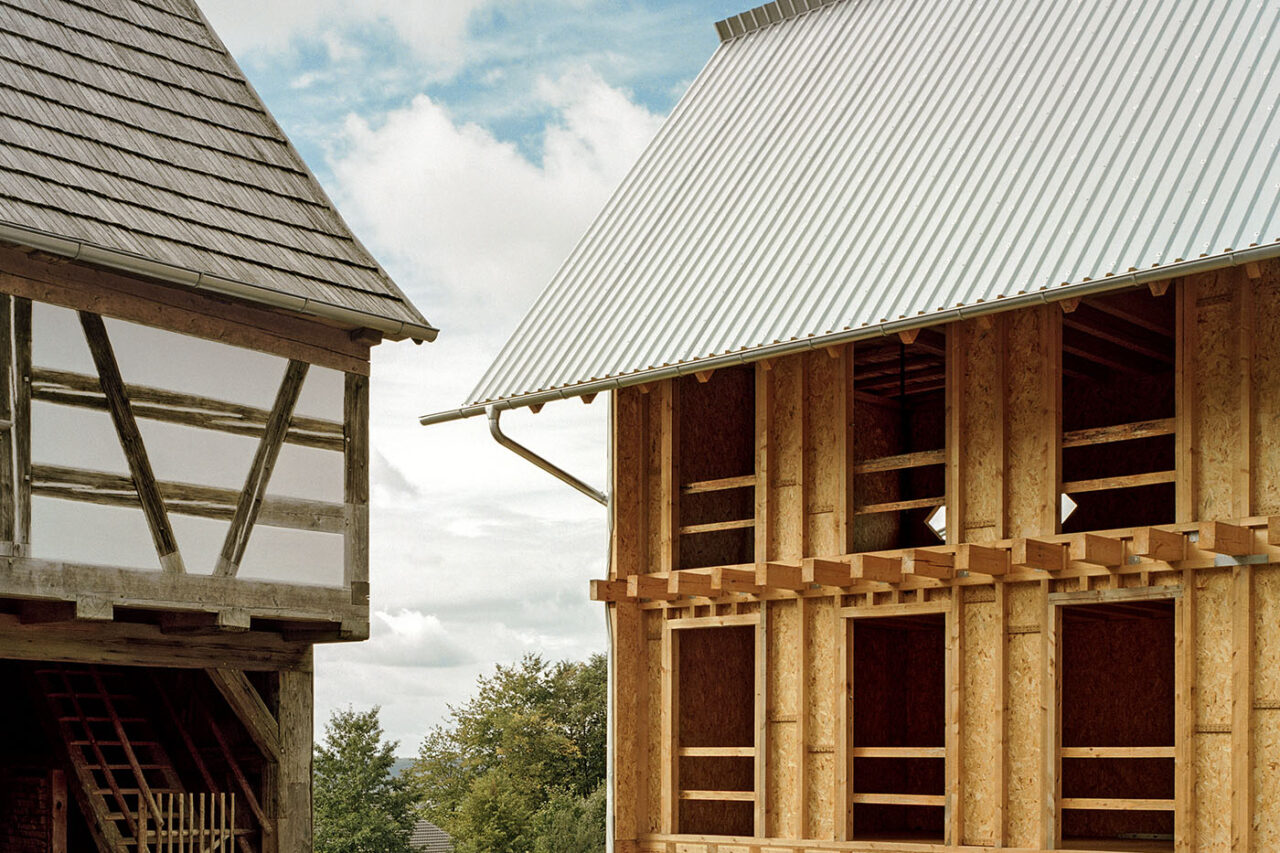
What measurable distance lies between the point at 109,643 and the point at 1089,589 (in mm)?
7481

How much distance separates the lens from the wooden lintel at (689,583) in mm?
13422

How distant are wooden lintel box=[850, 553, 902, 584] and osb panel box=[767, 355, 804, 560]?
1222mm

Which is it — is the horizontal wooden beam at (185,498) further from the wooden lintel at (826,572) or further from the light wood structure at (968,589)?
the wooden lintel at (826,572)

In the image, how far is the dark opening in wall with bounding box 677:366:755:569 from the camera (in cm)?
1513

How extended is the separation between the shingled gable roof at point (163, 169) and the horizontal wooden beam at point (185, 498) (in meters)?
1.48

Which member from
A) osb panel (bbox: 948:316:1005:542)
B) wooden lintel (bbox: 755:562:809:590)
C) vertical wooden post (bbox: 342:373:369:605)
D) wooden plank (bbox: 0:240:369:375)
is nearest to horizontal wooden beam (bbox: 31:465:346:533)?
vertical wooden post (bbox: 342:373:369:605)

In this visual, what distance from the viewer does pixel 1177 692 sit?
11227 millimetres

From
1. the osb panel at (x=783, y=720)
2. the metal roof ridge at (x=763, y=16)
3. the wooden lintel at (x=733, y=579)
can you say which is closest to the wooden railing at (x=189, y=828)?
the wooden lintel at (x=733, y=579)

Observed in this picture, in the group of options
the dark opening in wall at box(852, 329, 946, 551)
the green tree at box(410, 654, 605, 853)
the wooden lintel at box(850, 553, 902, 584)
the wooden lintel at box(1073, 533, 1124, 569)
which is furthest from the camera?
the green tree at box(410, 654, 605, 853)

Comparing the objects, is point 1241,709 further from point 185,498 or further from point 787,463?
point 185,498

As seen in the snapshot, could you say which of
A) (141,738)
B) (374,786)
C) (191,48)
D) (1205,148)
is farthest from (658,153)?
(374,786)

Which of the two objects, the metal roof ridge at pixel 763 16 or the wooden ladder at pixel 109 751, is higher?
the metal roof ridge at pixel 763 16

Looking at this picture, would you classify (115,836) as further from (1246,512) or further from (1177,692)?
(1246,512)

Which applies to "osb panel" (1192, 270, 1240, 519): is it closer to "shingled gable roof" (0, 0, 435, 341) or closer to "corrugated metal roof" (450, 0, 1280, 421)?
"corrugated metal roof" (450, 0, 1280, 421)
